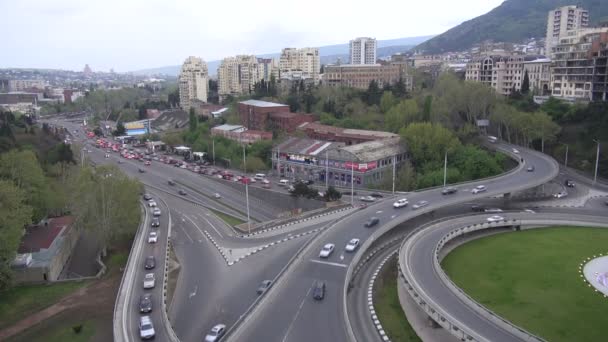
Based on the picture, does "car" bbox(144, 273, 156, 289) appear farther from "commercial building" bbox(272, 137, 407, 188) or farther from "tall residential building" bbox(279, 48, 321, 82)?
"tall residential building" bbox(279, 48, 321, 82)

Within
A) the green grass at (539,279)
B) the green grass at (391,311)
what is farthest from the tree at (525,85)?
the green grass at (391,311)

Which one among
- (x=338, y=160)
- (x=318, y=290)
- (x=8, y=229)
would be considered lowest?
(x=318, y=290)

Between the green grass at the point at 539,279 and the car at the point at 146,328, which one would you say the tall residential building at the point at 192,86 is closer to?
the green grass at the point at 539,279

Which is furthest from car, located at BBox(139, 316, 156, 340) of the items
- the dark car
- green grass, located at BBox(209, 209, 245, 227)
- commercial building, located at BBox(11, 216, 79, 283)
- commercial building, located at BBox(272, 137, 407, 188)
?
commercial building, located at BBox(272, 137, 407, 188)

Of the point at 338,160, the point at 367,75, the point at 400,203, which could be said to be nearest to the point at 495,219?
the point at 400,203

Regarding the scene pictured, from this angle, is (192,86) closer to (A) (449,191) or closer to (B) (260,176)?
(B) (260,176)

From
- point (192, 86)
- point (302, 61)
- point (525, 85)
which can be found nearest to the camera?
point (525, 85)

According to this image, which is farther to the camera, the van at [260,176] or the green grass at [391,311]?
the van at [260,176]
